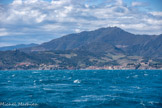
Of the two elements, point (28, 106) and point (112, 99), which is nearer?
point (28, 106)

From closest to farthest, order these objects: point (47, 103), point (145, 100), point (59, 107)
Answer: point (59, 107) → point (47, 103) → point (145, 100)

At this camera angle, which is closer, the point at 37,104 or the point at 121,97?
the point at 37,104

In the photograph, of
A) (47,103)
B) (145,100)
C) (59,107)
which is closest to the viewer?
(59,107)

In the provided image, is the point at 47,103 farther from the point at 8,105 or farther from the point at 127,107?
the point at 127,107

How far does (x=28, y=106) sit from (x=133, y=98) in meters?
26.6

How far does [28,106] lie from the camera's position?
5669cm

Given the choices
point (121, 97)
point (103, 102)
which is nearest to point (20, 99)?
point (103, 102)

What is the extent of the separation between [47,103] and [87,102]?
359 inches

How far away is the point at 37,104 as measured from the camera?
193 ft

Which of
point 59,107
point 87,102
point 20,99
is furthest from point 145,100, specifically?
point 20,99

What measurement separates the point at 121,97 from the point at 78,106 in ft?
52.4

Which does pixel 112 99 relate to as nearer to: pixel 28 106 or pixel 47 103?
pixel 47 103

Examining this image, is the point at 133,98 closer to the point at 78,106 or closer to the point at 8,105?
the point at 78,106

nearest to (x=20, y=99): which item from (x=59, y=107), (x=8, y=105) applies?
(x=8, y=105)
